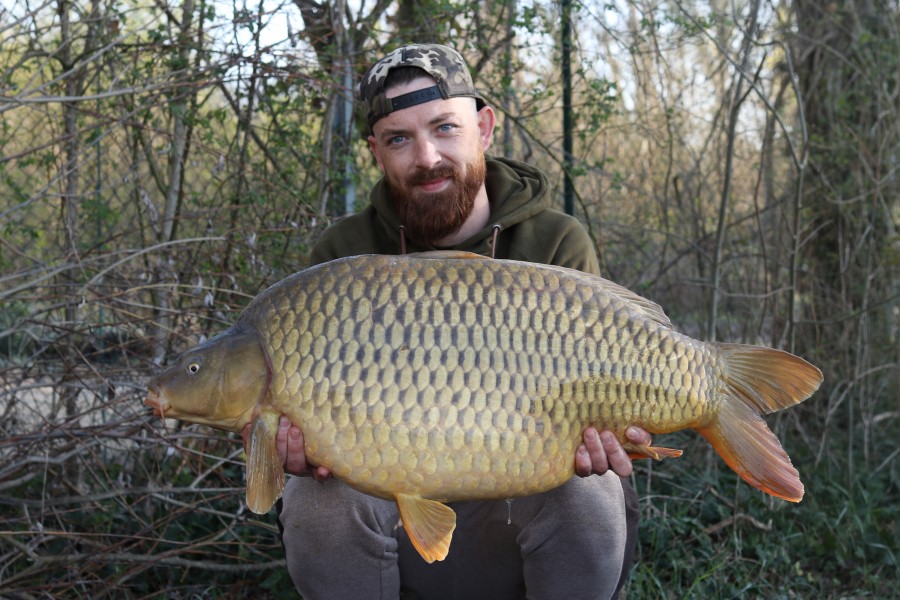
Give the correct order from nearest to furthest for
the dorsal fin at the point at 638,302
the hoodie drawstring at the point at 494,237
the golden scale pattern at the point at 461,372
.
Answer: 1. the golden scale pattern at the point at 461,372
2. the dorsal fin at the point at 638,302
3. the hoodie drawstring at the point at 494,237

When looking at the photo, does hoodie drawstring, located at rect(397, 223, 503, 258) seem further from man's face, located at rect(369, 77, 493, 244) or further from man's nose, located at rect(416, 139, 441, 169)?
man's nose, located at rect(416, 139, 441, 169)

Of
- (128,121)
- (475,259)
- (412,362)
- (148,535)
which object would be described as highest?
(128,121)

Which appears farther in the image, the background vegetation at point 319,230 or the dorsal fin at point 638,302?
the background vegetation at point 319,230

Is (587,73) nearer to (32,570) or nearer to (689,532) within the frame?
(689,532)

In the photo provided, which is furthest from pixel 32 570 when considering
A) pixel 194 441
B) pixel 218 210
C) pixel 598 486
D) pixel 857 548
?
pixel 857 548

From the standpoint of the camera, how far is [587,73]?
10.6ft

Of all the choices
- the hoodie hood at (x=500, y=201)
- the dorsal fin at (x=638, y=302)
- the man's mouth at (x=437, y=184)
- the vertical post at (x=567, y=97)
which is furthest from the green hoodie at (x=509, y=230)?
the vertical post at (x=567, y=97)

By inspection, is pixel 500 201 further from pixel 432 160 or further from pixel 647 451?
pixel 647 451

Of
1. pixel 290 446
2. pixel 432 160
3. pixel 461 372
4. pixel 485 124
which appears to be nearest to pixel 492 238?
pixel 432 160

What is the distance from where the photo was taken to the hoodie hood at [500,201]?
6.02 ft

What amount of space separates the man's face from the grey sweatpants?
57 cm

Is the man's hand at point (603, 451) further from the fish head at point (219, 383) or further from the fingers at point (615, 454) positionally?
the fish head at point (219, 383)

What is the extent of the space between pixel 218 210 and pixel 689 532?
62.7 inches

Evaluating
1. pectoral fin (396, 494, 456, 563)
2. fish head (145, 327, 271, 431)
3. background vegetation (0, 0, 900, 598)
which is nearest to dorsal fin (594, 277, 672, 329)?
pectoral fin (396, 494, 456, 563)
